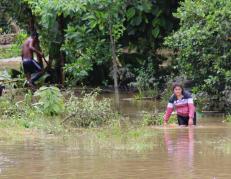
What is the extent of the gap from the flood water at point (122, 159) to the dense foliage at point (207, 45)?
11.9 ft

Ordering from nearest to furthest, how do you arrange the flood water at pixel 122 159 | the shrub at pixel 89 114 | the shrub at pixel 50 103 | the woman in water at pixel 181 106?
the flood water at pixel 122 159, the shrub at pixel 89 114, the woman in water at pixel 181 106, the shrub at pixel 50 103

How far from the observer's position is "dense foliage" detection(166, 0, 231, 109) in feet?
44.7

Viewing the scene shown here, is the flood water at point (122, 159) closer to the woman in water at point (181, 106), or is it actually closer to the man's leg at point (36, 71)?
the woman in water at point (181, 106)

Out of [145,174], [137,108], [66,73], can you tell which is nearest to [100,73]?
[66,73]

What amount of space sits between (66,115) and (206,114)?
→ 3114mm

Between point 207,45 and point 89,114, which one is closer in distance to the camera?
point 89,114

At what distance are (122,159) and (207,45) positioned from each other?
6609mm

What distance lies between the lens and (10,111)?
496 inches

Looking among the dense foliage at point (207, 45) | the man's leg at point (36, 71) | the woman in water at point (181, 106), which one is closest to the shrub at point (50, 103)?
the woman in water at point (181, 106)

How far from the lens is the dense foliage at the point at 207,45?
13617 mm

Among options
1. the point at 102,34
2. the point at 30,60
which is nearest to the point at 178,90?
the point at 102,34

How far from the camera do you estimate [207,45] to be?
14.0 meters

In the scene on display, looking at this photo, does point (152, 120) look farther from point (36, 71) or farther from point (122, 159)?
point (36, 71)

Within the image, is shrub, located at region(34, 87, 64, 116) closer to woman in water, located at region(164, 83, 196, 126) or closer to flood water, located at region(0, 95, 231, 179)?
woman in water, located at region(164, 83, 196, 126)
